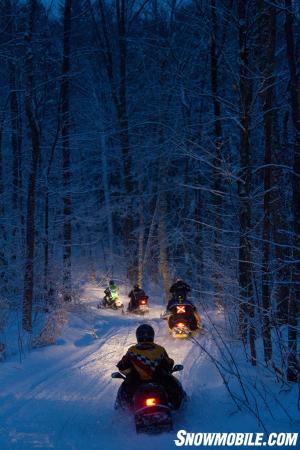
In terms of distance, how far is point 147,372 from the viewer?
632 centimetres


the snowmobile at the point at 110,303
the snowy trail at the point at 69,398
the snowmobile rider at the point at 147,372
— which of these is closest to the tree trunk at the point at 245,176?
the snowy trail at the point at 69,398

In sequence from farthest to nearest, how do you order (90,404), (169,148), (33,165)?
(169,148) → (33,165) → (90,404)

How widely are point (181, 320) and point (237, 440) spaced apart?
6.84m

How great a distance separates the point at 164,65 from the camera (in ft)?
66.2

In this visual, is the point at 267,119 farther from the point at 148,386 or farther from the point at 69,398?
the point at 69,398

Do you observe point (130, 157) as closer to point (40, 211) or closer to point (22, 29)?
point (40, 211)

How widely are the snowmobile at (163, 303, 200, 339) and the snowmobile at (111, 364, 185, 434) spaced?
19.9 ft

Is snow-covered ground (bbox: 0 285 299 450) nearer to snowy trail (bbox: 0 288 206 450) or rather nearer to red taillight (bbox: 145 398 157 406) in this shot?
snowy trail (bbox: 0 288 206 450)

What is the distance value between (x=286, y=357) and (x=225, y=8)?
6.45m

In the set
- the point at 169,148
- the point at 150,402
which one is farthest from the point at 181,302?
the point at 169,148

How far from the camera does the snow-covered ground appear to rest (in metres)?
5.48

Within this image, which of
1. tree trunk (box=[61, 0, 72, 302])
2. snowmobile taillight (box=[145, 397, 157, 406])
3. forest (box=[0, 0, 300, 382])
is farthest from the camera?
tree trunk (box=[61, 0, 72, 302])

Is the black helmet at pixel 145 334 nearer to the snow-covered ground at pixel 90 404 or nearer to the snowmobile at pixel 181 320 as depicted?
the snow-covered ground at pixel 90 404

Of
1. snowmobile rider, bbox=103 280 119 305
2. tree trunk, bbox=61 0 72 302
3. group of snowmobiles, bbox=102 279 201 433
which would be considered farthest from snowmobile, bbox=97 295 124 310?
group of snowmobiles, bbox=102 279 201 433
